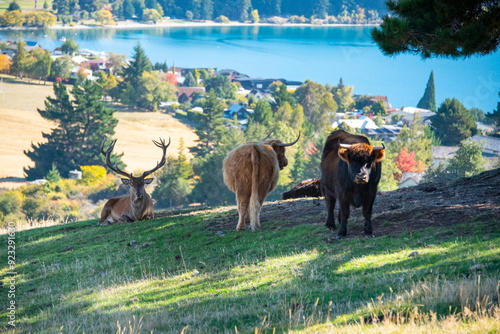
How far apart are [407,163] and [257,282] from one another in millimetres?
102908

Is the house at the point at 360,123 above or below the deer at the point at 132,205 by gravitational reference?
Result: below

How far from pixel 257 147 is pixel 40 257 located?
20.1ft

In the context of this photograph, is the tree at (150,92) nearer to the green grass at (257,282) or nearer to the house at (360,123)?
the house at (360,123)

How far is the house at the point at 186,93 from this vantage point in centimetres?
16225

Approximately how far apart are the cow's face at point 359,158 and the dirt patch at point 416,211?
1.46m

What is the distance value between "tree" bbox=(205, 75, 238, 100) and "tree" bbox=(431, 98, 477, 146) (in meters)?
68.5

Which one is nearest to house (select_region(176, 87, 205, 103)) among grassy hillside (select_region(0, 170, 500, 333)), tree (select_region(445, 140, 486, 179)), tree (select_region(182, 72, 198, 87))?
tree (select_region(182, 72, 198, 87))

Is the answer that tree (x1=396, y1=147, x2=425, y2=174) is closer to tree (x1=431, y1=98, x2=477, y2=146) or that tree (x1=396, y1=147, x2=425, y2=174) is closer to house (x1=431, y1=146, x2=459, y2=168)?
house (x1=431, y1=146, x2=459, y2=168)

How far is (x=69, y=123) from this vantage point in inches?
3999

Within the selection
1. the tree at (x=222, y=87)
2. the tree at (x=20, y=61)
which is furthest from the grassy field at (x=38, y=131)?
the tree at (x=222, y=87)

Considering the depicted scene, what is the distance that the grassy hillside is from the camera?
725 cm

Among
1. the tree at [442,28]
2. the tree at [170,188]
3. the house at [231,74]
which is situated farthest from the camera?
the house at [231,74]

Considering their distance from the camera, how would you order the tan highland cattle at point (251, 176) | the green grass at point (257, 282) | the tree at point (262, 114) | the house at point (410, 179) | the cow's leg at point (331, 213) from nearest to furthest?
the green grass at point (257, 282) < the cow's leg at point (331, 213) < the tan highland cattle at point (251, 176) < the house at point (410, 179) < the tree at point (262, 114)

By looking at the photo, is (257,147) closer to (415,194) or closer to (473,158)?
(415,194)
